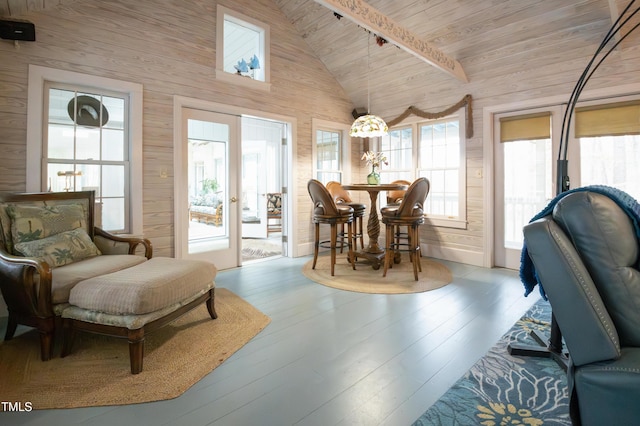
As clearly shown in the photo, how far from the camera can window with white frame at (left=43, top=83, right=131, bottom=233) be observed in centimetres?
309

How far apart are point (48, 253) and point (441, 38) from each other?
463 cm

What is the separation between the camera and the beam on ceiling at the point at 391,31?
288cm

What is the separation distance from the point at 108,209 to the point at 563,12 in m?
5.08

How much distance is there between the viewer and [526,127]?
404 centimetres

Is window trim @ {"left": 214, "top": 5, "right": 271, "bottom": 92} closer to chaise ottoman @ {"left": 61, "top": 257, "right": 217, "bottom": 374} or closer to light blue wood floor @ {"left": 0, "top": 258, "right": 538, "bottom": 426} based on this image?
light blue wood floor @ {"left": 0, "top": 258, "right": 538, "bottom": 426}

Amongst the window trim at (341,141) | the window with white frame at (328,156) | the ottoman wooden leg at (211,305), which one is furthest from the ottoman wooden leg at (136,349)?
the window with white frame at (328,156)

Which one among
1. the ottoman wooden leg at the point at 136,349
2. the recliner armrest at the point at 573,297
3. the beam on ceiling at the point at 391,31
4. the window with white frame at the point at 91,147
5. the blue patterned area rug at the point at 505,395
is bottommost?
the blue patterned area rug at the point at 505,395

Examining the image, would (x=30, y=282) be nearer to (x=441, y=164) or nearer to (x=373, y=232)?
(x=373, y=232)

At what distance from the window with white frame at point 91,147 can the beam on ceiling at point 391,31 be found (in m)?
2.41

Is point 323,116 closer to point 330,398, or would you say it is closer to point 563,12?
point 563,12

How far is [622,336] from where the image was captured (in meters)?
1.23

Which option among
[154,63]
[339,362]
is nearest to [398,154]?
[154,63]

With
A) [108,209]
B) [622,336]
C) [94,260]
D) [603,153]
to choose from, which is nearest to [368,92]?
[603,153]

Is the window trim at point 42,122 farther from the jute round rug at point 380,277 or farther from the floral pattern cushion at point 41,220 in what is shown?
the jute round rug at point 380,277
